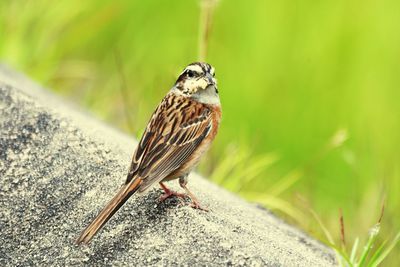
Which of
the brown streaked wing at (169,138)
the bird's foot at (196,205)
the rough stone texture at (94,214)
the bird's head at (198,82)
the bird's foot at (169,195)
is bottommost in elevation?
the rough stone texture at (94,214)

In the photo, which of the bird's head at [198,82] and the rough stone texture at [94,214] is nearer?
the rough stone texture at [94,214]

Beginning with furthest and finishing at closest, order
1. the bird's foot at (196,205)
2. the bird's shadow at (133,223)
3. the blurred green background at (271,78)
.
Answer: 1. the blurred green background at (271,78)
2. the bird's foot at (196,205)
3. the bird's shadow at (133,223)

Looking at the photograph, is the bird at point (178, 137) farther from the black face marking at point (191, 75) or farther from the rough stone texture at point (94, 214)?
the rough stone texture at point (94, 214)

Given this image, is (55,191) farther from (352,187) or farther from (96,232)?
(352,187)

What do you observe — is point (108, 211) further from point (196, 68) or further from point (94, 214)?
point (196, 68)

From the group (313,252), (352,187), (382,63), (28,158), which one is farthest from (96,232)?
(382,63)

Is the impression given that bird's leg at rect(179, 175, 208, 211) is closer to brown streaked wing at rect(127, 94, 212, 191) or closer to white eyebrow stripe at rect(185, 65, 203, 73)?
brown streaked wing at rect(127, 94, 212, 191)

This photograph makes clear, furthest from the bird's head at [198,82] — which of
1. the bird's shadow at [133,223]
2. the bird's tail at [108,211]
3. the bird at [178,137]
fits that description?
the bird's tail at [108,211]
